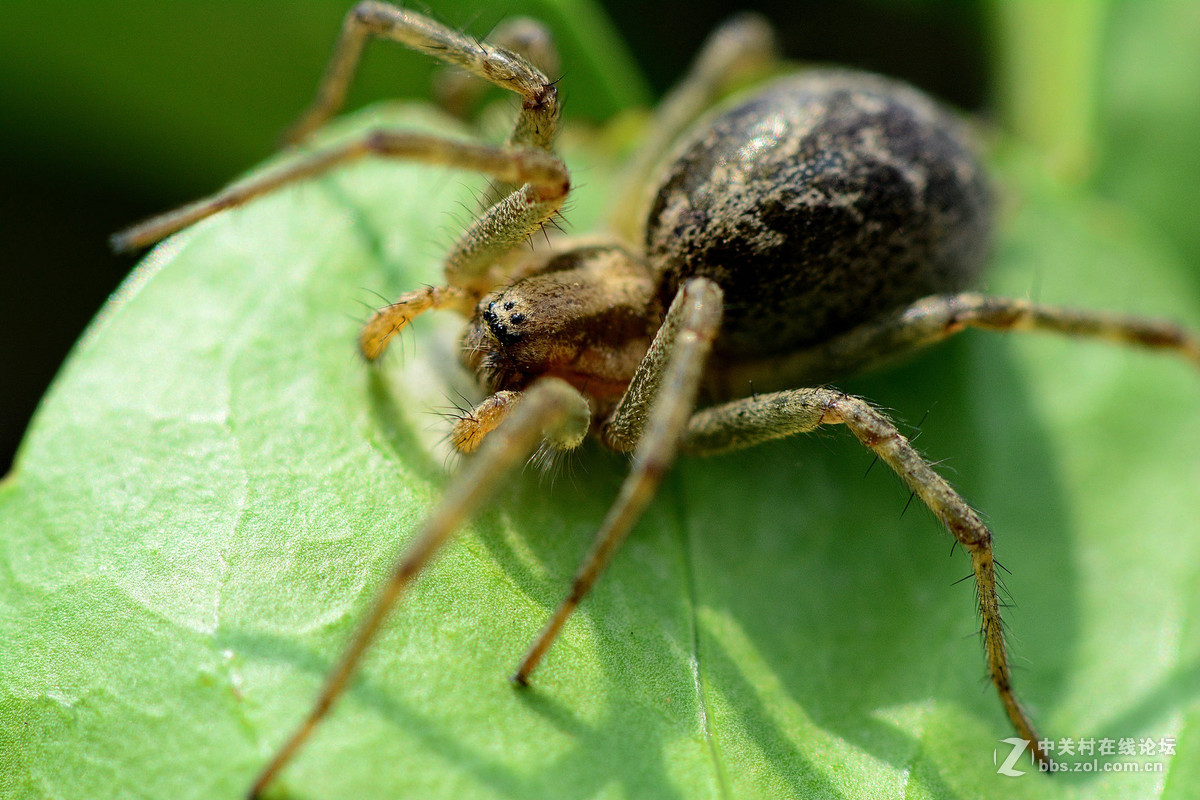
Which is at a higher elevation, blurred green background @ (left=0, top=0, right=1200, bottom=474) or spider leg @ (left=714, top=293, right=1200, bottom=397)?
blurred green background @ (left=0, top=0, right=1200, bottom=474)

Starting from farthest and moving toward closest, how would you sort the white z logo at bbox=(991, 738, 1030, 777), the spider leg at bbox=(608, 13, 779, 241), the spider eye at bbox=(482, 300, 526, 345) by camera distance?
the spider leg at bbox=(608, 13, 779, 241), the spider eye at bbox=(482, 300, 526, 345), the white z logo at bbox=(991, 738, 1030, 777)

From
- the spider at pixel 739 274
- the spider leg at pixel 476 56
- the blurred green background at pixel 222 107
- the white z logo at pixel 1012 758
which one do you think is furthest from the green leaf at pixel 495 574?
the blurred green background at pixel 222 107

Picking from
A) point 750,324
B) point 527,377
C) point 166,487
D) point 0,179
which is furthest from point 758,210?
point 0,179

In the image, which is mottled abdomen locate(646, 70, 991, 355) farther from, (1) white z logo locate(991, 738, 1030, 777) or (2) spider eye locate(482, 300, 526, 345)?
(1) white z logo locate(991, 738, 1030, 777)

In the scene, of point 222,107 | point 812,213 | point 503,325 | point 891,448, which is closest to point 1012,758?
point 891,448

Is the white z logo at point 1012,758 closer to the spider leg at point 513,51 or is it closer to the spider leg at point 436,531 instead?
the spider leg at point 436,531

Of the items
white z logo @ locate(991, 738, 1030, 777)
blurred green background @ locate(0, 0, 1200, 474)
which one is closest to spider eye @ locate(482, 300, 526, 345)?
blurred green background @ locate(0, 0, 1200, 474)

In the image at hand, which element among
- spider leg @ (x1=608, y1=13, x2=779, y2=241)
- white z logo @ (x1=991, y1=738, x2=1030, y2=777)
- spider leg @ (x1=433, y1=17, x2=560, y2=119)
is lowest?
white z logo @ (x1=991, y1=738, x2=1030, y2=777)
